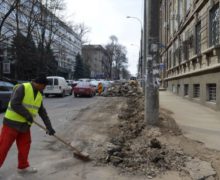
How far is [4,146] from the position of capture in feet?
20.1

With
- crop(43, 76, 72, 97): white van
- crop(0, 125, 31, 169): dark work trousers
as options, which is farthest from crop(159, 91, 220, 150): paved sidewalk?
crop(43, 76, 72, 97): white van

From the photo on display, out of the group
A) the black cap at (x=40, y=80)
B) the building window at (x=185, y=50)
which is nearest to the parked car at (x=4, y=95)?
the building window at (x=185, y=50)

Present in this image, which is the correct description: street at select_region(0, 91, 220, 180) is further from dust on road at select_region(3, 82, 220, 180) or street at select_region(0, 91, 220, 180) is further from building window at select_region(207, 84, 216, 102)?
building window at select_region(207, 84, 216, 102)

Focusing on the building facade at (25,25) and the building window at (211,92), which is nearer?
the building window at (211,92)

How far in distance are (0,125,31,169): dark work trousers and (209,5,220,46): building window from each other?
37.5 feet

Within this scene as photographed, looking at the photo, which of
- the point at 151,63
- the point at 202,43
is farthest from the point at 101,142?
the point at 202,43

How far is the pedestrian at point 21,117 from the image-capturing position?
6.12 metres

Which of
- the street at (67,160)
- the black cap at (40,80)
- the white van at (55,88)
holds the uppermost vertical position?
the black cap at (40,80)

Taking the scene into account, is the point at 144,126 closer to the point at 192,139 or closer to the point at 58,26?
the point at 192,139

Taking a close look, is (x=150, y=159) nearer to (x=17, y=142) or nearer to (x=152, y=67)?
(x=17, y=142)

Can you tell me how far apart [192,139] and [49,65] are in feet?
169

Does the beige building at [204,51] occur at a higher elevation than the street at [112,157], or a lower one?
higher

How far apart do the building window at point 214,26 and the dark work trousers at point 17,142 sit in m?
11.4

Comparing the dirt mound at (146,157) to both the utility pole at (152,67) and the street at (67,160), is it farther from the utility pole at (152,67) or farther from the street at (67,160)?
the utility pole at (152,67)
